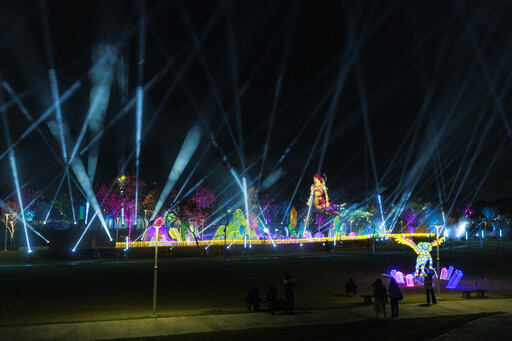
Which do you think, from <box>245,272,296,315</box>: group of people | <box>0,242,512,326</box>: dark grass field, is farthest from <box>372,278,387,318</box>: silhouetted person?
<box>245,272,296,315</box>: group of people

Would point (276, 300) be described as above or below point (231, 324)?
above

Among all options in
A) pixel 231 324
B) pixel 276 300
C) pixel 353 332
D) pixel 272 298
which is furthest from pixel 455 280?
pixel 231 324

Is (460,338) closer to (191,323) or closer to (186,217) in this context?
(191,323)

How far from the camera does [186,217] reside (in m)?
51.5

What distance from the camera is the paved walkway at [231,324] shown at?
1075 cm

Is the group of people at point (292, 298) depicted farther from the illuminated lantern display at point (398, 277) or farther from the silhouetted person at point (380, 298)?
the illuminated lantern display at point (398, 277)

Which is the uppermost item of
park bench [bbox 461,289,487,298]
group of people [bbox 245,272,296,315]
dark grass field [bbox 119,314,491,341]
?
group of people [bbox 245,272,296,315]

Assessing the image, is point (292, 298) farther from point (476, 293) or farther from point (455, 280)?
point (455, 280)

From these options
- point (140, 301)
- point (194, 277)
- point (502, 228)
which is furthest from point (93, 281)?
point (502, 228)

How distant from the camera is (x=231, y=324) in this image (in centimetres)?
1238

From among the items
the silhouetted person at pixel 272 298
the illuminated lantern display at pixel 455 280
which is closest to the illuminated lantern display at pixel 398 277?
the illuminated lantern display at pixel 455 280

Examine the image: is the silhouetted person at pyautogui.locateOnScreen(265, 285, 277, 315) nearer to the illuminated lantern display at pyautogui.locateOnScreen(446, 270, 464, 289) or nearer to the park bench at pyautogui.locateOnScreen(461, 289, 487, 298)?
the park bench at pyautogui.locateOnScreen(461, 289, 487, 298)

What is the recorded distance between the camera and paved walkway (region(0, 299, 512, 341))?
10.8m

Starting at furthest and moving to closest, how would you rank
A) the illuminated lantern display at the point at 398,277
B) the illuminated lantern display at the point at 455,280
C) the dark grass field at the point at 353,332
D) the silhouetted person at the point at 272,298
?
the illuminated lantern display at the point at 398,277, the illuminated lantern display at the point at 455,280, the silhouetted person at the point at 272,298, the dark grass field at the point at 353,332
